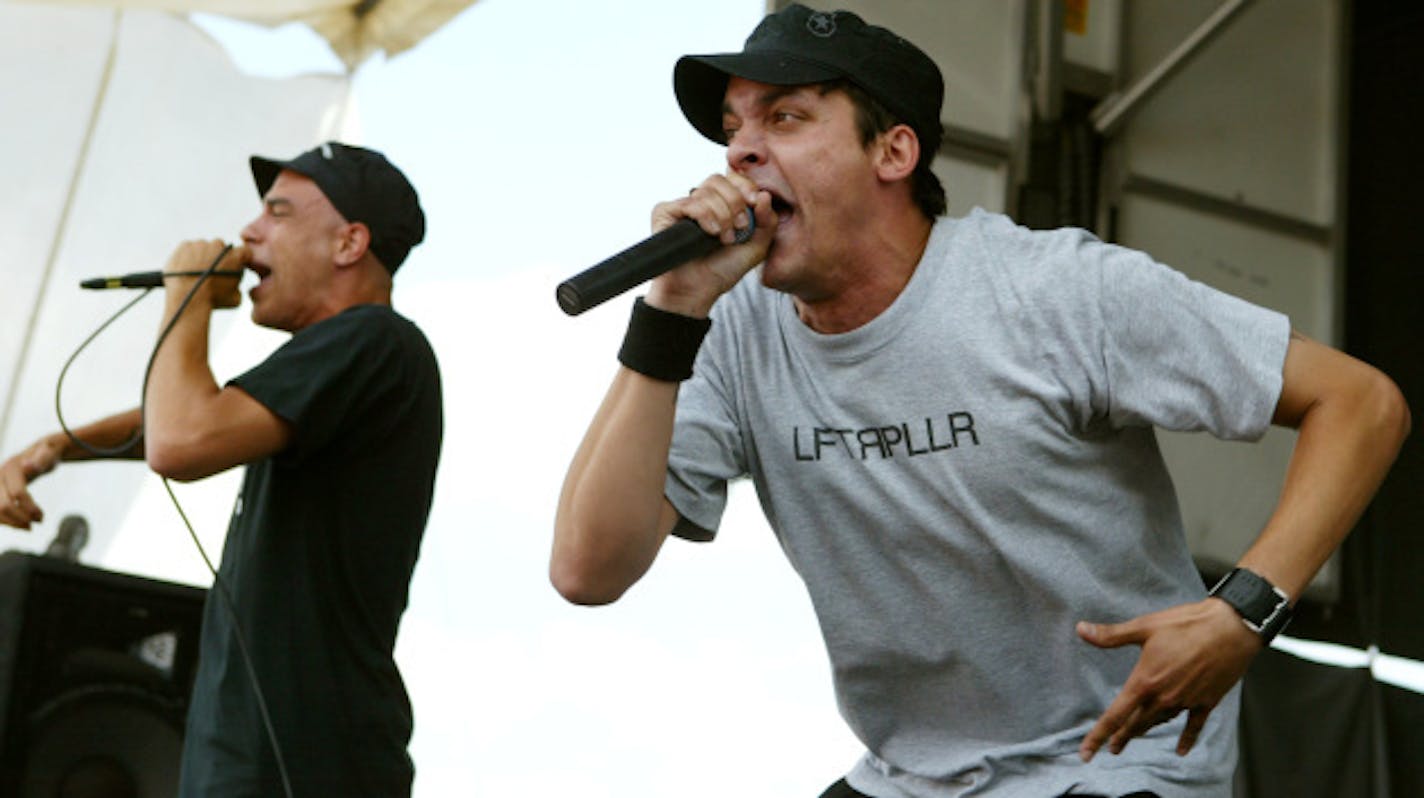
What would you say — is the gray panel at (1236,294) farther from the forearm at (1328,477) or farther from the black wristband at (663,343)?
the black wristband at (663,343)

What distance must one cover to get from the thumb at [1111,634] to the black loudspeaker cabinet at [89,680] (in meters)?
2.15

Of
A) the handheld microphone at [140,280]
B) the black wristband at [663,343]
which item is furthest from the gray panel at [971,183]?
the black wristband at [663,343]

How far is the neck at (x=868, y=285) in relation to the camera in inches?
79.3

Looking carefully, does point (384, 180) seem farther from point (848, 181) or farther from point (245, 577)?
point (848, 181)

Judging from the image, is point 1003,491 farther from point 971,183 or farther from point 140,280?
point 971,183

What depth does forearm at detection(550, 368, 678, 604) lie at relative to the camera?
6.21 feet

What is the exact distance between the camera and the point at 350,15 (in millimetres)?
4691

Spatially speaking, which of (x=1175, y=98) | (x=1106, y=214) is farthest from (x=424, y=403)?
(x=1175, y=98)

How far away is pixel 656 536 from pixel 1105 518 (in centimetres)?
49

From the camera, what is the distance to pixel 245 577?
247 cm

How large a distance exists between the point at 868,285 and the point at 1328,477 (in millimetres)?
547

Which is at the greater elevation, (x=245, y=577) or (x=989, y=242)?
(x=989, y=242)

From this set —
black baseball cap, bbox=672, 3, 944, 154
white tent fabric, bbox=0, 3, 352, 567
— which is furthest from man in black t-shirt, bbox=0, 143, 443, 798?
white tent fabric, bbox=0, 3, 352, 567

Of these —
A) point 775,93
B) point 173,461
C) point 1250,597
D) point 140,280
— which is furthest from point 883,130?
point 140,280
